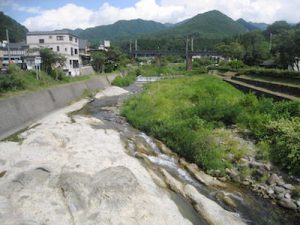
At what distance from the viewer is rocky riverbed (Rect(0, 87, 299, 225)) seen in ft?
32.0

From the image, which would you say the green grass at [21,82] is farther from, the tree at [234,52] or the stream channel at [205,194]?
the tree at [234,52]

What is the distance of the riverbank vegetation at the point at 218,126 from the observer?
556 inches

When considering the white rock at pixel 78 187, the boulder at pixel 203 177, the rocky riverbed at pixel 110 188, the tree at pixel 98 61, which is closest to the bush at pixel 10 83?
the rocky riverbed at pixel 110 188

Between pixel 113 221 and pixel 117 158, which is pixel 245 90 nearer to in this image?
pixel 117 158

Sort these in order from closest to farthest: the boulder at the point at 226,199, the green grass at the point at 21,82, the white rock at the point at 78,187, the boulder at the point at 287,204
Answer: the white rock at the point at 78,187 → the boulder at the point at 287,204 → the boulder at the point at 226,199 → the green grass at the point at 21,82

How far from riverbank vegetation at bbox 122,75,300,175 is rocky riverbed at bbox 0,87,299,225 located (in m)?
1.10

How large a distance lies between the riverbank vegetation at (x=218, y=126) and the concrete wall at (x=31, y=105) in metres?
7.08

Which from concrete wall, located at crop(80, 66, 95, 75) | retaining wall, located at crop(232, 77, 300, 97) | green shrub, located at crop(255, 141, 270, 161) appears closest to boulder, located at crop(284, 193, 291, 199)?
green shrub, located at crop(255, 141, 270, 161)

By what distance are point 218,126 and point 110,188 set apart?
33.3ft

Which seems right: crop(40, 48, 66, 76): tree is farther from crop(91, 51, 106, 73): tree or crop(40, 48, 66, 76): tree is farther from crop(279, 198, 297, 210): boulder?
crop(279, 198, 297, 210): boulder

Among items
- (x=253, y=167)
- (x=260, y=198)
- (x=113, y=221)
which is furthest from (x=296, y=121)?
(x=113, y=221)

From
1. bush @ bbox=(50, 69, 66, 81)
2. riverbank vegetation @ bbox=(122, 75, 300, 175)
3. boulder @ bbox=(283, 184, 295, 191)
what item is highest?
bush @ bbox=(50, 69, 66, 81)

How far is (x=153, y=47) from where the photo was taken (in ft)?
454

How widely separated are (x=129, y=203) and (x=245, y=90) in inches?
926
